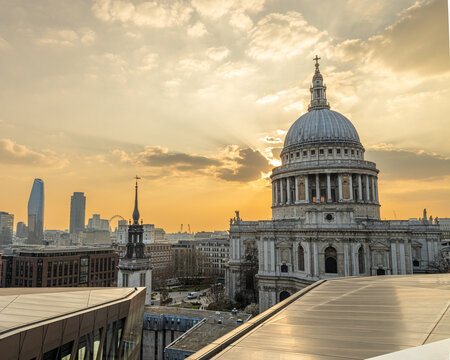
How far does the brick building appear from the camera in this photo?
2987 inches

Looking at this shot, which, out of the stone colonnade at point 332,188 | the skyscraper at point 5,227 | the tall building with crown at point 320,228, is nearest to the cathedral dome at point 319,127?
the tall building with crown at point 320,228

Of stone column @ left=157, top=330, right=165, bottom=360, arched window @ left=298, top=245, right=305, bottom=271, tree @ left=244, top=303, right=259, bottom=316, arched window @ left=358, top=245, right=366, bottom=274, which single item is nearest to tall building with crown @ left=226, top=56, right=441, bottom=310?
arched window @ left=298, top=245, right=305, bottom=271

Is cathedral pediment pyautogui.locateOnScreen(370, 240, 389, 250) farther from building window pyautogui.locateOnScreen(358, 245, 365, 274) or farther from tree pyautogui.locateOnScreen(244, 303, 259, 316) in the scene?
tree pyautogui.locateOnScreen(244, 303, 259, 316)

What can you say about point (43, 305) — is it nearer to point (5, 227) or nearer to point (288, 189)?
point (288, 189)

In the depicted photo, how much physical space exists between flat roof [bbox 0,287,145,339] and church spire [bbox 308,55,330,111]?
62.0 metres

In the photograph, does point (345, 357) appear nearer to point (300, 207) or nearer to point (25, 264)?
point (300, 207)

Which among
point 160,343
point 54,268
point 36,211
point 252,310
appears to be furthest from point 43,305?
point 36,211

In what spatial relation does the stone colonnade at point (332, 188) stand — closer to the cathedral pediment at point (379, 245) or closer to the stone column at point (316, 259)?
the cathedral pediment at point (379, 245)

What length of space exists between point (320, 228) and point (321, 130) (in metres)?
23.8

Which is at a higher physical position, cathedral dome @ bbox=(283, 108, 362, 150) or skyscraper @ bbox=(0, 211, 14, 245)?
cathedral dome @ bbox=(283, 108, 362, 150)

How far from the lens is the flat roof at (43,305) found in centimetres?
1178

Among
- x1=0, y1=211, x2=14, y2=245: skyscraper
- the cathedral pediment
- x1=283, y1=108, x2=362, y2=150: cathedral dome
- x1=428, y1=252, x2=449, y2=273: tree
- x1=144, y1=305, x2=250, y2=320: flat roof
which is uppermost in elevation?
x1=283, y1=108, x2=362, y2=150: cathedral dome

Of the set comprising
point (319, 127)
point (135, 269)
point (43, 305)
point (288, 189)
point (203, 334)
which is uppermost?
point (319, 127)

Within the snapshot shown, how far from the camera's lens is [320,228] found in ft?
158
